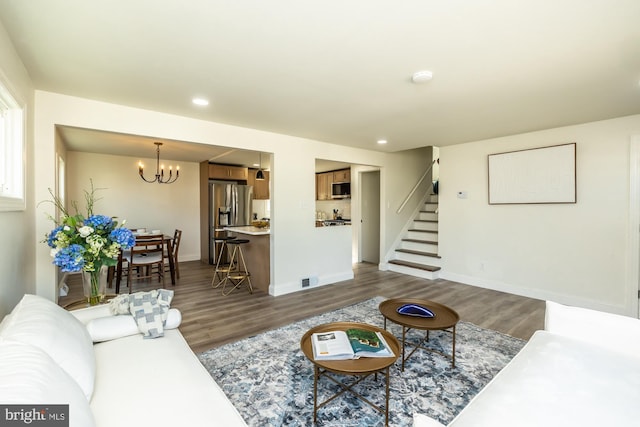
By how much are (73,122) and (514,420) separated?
150 inches

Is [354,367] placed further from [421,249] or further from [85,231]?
[421,249]

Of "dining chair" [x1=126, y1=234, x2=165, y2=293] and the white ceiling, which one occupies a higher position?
the white ceiling

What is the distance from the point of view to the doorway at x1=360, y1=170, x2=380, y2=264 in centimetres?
671

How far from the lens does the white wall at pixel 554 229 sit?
136 inches

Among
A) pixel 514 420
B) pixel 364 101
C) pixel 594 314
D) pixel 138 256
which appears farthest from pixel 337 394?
pixel 138 256

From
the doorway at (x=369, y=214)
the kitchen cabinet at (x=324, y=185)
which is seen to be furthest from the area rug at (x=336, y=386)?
the kitchen cabinet at (x=324, y=185)

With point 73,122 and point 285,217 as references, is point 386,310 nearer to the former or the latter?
point 285,217

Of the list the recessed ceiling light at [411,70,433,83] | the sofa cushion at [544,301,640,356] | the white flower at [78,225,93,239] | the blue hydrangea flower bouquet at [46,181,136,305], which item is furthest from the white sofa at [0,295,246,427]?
the recessed ceiling light at [411,70,433,83]

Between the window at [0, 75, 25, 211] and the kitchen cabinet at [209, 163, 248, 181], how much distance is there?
4156 millimetres

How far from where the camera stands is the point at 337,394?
5.99ft

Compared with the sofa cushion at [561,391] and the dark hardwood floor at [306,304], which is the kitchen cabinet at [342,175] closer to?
the dark hardwood floor at [306,304]

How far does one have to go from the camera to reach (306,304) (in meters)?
3.74

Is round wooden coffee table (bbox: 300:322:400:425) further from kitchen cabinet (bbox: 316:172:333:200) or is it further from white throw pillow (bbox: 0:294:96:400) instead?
kitchen cabinet (bbox: 316:172:333:200)

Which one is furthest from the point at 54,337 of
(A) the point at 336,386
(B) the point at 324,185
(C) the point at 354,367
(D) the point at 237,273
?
(B) the point at 324,185
